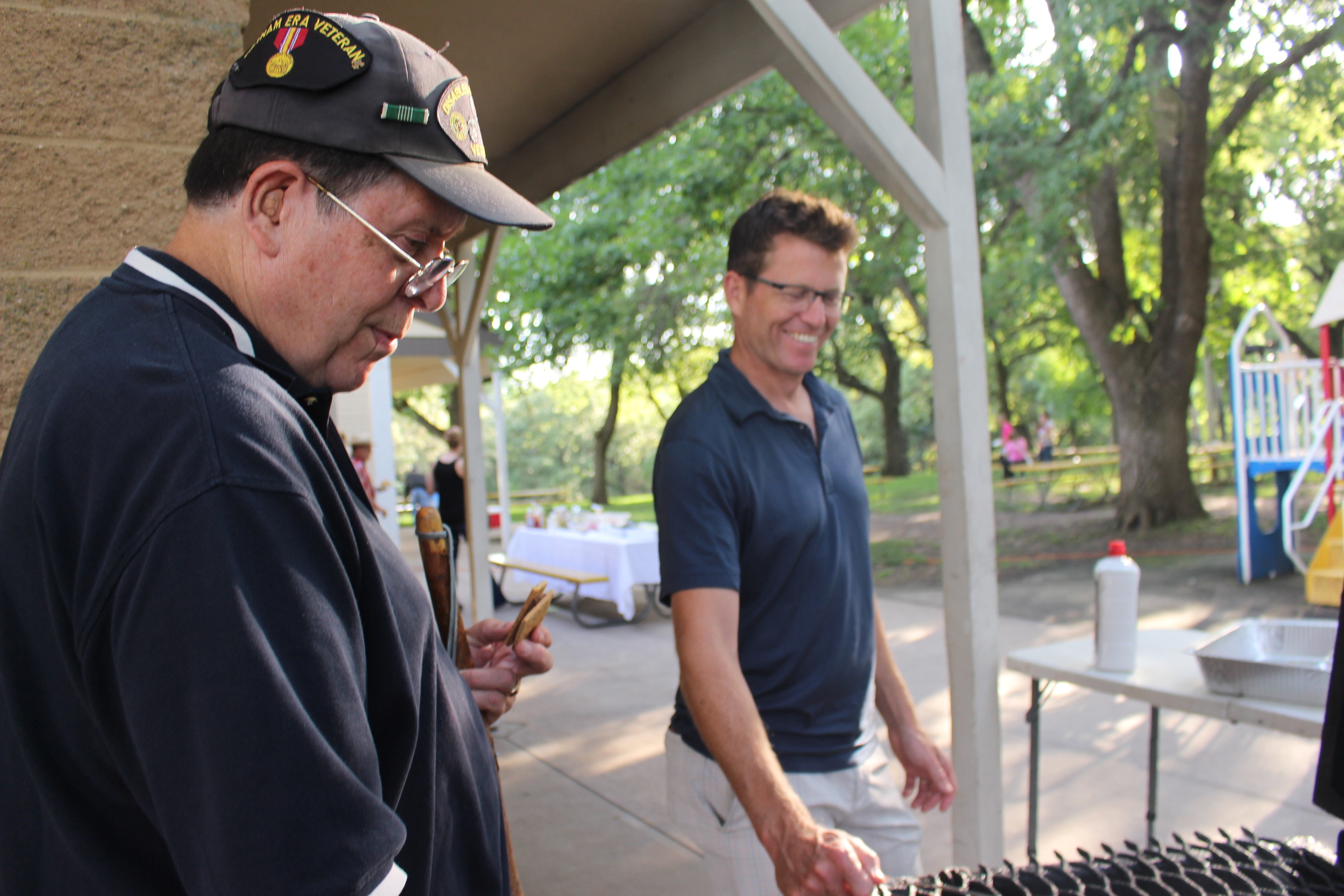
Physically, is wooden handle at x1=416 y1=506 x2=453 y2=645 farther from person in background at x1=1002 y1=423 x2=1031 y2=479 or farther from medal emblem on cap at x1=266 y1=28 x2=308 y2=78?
person in background at x1=1002 y1=423 x2=1031 y2=479

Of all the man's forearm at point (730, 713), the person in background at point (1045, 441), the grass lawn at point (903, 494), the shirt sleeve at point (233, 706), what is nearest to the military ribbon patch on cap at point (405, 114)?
the shirt sleeve at point (233, 706)

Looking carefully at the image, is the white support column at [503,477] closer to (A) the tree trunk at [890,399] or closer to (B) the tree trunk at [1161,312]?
(B) the tree trunk at [1161,312]

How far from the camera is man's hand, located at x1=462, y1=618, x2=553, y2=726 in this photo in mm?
1417

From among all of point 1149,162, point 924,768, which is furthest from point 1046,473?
point 924,768

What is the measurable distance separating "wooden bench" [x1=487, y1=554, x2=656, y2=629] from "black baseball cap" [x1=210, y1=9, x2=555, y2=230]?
793cm

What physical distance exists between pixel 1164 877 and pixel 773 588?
0.92m

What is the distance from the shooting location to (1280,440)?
31.6ft

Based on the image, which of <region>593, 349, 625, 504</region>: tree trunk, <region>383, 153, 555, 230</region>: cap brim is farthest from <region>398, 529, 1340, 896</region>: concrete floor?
<region>593, 349, 625, 504</region>: tree trunk

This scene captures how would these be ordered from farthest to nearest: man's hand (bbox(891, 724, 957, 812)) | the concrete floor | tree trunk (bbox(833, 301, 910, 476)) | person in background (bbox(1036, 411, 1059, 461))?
1. person in background (bbox(1036, 411, 1059, 461))
2. tree trunk (bbox(833, 301, 910, 476))
3. the concrete floor
4. man's hand (bbox(891, 724, 957, 812))

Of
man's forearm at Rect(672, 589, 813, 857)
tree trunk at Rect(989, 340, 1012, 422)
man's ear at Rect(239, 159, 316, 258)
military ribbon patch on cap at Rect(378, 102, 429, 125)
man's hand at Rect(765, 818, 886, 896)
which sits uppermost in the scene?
tree trunk at Rect(989, 340, 1012, 422)

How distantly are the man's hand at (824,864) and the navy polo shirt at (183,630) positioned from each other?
0.80 metres

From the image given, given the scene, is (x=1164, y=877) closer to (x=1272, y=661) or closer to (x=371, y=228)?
(x=371, y=228)

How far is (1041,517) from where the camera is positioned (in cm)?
1652

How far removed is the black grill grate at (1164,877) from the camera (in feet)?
4.14
